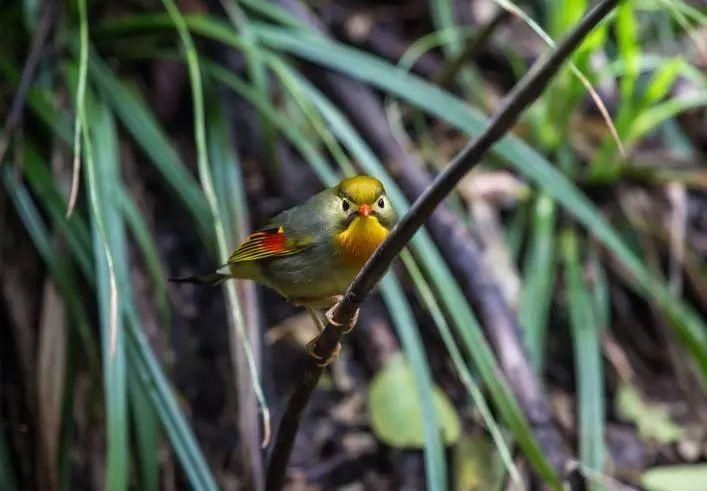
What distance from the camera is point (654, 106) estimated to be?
281 centimetres

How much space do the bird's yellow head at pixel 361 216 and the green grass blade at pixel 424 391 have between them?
48 centimetres

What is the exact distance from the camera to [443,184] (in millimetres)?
981

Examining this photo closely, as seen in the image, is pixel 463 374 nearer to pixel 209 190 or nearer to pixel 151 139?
pixel 209 190

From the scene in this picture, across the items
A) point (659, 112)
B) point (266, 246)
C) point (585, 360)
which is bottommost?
point (585, 360)

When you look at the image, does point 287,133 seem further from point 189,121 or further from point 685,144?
point 685,144

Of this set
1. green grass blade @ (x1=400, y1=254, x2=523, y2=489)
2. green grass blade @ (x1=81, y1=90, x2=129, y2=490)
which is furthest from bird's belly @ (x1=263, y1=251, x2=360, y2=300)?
green grass blade @ (x1=400, y1=254, x2=523, y2=489)

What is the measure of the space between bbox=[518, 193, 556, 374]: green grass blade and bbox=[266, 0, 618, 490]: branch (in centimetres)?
117

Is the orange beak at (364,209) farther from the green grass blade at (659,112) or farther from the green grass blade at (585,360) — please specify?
the green grass blade at (659,112)

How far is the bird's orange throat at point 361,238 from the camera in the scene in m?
1.26

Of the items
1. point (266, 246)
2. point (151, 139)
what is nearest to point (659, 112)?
point (151, 139)

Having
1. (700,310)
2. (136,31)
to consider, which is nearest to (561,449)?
(700,310)

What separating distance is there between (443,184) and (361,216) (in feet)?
0.92

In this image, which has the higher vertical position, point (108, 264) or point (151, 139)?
point (151, 139)

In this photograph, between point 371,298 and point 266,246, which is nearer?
point 266,246
